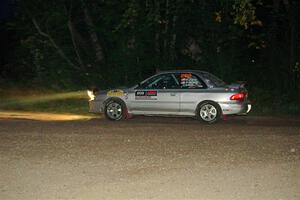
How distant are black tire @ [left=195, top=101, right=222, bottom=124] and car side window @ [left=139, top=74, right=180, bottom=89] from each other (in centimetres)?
90

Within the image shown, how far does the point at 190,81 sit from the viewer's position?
605 inches

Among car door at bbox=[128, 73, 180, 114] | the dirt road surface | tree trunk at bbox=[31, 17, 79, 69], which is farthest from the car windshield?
tree trunk at bbox=[31, 17, 79, 69]

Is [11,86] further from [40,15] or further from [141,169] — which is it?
[141,169]

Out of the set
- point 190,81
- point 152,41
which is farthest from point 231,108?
point 152,41

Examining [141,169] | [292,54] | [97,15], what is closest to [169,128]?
[141,169]

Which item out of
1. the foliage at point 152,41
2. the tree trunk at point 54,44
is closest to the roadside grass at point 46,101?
the foliage at point 152,41

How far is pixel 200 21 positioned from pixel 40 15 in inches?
279

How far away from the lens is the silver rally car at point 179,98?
1494 cm

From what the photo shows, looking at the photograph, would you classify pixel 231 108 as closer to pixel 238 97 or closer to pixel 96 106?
pixel 238 97

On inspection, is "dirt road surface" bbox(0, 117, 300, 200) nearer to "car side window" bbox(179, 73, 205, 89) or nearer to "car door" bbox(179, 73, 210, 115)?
"car door" bbox(179, 73, 210, 115)

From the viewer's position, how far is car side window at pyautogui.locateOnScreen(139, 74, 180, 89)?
15.5m

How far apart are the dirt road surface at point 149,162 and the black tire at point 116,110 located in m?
2.17

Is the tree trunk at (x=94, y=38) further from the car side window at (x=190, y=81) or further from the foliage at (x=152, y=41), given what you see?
the car side window at (x=190, y=81)

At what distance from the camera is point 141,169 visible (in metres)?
8.51
